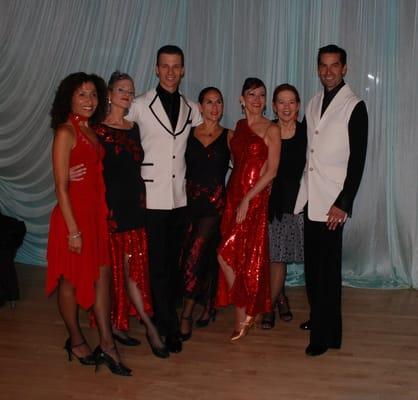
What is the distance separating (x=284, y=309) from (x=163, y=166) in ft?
3.98

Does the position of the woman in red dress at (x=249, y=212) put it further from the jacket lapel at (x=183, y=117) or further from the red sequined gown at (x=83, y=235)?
the red sequined gown at (x=83, y=235)

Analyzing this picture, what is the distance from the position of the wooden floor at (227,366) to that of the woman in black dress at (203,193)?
264 millimetres

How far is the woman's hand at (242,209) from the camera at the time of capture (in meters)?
3.54

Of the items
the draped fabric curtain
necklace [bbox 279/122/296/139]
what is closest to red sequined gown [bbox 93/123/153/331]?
necklace [bbox 279/122/296/139]

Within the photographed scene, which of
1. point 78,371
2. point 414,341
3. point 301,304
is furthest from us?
point 301,304

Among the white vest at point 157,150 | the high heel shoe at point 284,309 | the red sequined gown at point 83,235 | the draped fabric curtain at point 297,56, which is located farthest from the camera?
the draped fabric curtain at point 297,56

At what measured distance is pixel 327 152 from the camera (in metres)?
3.31

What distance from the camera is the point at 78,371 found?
124 inches

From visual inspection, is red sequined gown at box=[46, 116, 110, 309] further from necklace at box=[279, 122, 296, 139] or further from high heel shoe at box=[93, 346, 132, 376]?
necklace at box=[279, 122, 296, 139]

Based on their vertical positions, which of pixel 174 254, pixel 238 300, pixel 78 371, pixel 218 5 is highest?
pixel 218 5

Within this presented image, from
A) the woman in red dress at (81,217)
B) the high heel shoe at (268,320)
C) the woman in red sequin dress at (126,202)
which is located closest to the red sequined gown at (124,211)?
the woman in red sequin dress at (126,202)

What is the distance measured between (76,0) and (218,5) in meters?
1.09

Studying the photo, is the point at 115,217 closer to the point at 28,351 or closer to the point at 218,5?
the point at 28,351

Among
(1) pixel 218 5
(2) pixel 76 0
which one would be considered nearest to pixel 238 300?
(1) pixel 218 5
